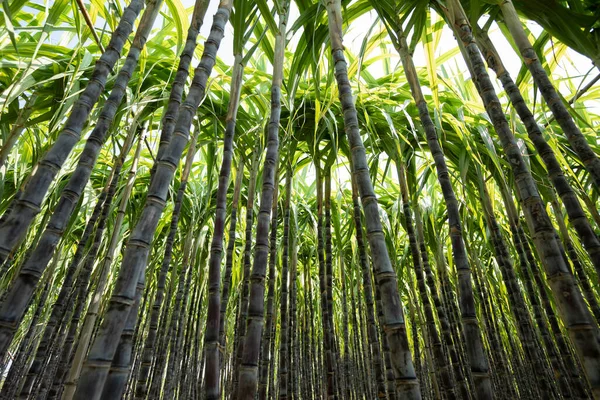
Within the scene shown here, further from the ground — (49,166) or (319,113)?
(319,113)

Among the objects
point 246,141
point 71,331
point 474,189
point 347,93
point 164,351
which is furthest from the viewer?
point 164,351

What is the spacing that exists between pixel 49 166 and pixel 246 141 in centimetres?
190

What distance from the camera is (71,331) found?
227 centimetres

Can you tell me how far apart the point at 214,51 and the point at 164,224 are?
12.8 feet

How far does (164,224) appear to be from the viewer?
489 centimetres

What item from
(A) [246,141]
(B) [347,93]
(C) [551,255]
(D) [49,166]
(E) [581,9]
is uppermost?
(E) [581,9]

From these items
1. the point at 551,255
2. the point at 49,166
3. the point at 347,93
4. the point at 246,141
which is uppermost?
the point at 246,141

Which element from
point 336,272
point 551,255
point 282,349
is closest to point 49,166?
point 551,255

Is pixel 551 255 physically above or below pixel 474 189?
below

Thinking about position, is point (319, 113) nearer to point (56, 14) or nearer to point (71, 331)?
point (56, 14)

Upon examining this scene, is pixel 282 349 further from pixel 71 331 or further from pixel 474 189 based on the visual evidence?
pixel 474 189

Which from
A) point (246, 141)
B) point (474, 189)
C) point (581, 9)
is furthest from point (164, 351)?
point (581, 9)

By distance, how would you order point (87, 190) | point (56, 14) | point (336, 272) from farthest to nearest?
1. point (336, 272)
2. point (87, 190)
3. point (56, 14)

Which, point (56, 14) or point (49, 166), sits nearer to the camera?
point (49, 166)
